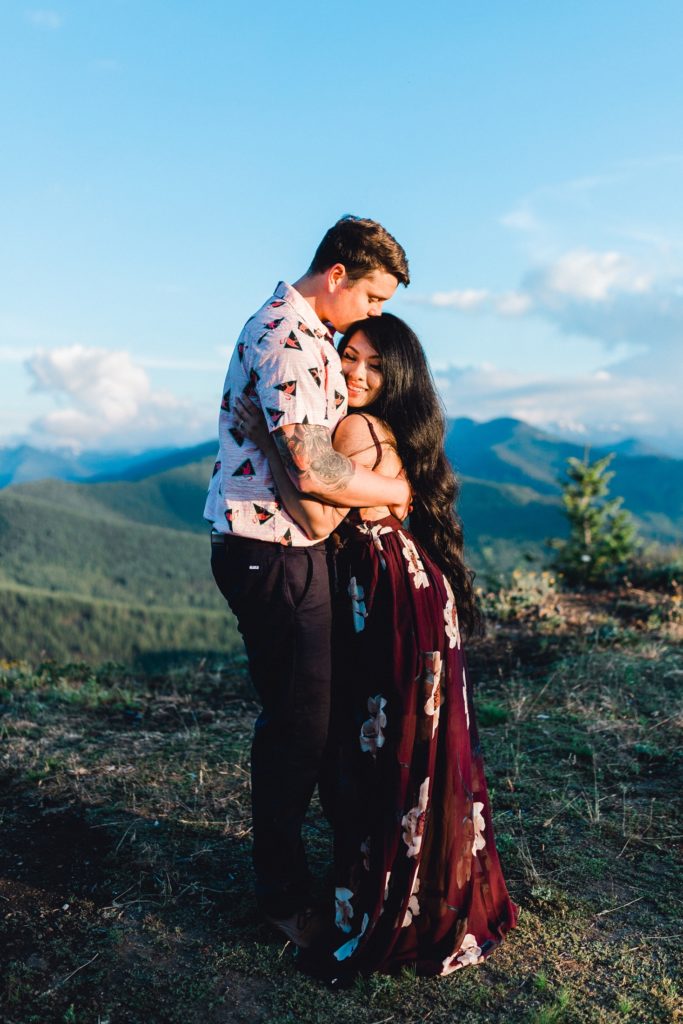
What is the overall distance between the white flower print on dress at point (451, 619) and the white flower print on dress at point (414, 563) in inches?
4.8

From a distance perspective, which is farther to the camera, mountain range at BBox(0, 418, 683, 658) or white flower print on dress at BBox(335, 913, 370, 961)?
mountain range at BBox(0, 418, 683, 658)

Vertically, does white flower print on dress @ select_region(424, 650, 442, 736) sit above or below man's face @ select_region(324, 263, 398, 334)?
below

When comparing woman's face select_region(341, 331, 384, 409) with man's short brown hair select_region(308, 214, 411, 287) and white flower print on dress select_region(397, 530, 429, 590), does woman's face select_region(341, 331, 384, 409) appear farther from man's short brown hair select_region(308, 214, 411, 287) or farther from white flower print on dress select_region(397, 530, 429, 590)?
white flower print on dress select_region(397, 530, 429, 590)

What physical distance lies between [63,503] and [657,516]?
295ft

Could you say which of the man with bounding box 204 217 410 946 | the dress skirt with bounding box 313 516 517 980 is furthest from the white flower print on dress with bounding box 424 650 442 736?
the man with bounding box 204 217 410 946

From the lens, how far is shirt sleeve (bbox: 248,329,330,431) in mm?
2385

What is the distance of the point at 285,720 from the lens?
2.64 m

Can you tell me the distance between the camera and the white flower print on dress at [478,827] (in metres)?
2.79

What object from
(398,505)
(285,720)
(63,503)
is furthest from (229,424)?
(63,503)

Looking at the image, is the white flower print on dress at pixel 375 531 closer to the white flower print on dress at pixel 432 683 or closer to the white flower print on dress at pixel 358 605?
the white flower print on dress at pixel 358 605

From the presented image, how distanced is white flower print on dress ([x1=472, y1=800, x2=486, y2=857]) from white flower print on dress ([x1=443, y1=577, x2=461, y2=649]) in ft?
1.84

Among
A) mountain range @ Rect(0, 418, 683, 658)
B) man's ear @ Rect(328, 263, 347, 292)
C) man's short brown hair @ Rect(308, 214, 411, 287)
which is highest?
man's short brown hair @ Rect(308, 214, 411, 287)

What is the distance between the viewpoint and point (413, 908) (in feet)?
8.80

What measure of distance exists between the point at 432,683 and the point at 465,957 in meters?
0.92
